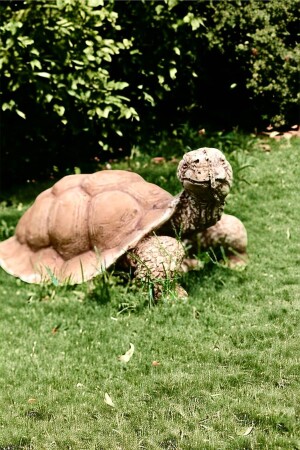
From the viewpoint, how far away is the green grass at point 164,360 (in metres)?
3.50

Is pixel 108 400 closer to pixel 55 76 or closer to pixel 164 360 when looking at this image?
pixel 164 360

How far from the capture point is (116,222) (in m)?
5.24

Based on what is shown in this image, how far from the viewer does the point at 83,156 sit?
27.8ft

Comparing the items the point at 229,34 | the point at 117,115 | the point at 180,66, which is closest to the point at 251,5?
the point at 229,34

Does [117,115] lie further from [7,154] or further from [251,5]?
[251,5]

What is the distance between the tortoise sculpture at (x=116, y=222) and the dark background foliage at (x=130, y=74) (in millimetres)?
1859

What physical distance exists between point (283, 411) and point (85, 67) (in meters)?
4.75

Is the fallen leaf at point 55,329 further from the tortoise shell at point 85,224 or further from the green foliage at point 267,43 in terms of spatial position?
the green foliage at point 267,43

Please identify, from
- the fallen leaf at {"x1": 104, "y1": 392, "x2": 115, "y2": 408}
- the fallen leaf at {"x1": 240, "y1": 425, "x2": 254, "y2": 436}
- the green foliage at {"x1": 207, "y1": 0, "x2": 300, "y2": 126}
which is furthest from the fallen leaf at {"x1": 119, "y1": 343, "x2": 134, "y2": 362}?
the green foliage at {"x1": 207, "y1": 0, "x2": 300, "y2": 126}

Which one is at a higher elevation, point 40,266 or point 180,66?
point 180,66

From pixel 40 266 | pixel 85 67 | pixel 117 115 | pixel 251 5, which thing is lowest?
pixel 40 266

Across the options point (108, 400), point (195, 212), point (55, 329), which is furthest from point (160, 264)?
point (108, 400)

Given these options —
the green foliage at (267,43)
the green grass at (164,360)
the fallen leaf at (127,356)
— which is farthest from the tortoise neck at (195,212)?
the green foliage at (267,43)

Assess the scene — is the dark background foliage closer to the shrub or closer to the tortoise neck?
the shrub
